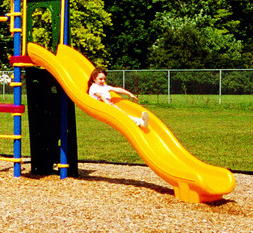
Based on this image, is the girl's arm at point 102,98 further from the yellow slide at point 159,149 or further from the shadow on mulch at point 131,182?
the shadow on mulch at point 131,182

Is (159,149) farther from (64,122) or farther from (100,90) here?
(64,122)

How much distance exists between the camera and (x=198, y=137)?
585 inches

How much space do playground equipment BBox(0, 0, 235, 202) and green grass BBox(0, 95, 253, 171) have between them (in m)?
3.22

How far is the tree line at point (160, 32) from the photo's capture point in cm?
3669

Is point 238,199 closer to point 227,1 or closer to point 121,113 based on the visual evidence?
point 121,113

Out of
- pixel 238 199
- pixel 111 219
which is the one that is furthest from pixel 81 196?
pixel 238 199

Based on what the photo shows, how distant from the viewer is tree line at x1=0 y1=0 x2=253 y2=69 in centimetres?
3669

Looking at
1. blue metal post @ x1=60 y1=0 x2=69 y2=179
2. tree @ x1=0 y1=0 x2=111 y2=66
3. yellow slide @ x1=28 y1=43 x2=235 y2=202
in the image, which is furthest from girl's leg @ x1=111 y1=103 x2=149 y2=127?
tree @ x1=0 y1=0 x2=111 y2=66

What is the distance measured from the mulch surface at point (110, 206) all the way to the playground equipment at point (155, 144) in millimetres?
200

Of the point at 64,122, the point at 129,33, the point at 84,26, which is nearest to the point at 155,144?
the point at 64,122

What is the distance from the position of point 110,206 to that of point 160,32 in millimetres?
44379

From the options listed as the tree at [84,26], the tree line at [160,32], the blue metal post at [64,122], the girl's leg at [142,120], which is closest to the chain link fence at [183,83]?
the tree line at [160,32]

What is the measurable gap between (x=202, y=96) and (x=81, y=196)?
23.0m

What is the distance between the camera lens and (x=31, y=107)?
26.5ft
